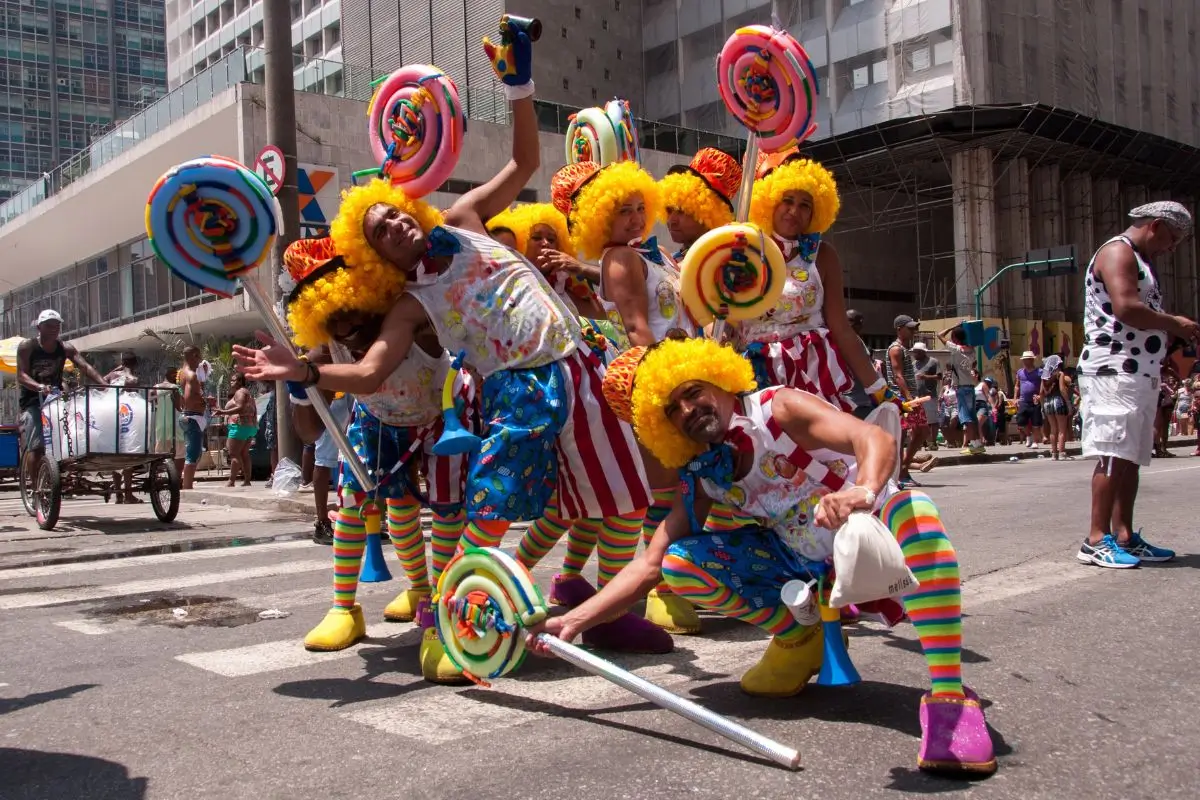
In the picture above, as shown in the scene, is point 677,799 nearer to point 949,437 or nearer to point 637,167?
point 637,167

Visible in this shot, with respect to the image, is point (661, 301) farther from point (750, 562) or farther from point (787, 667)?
point (787, 667)

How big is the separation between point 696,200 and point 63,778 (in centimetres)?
319

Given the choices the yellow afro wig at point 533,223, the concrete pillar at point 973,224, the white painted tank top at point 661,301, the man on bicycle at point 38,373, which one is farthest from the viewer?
the concrete pillar at point 973,224

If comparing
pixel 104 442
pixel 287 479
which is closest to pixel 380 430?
pixel 104 442

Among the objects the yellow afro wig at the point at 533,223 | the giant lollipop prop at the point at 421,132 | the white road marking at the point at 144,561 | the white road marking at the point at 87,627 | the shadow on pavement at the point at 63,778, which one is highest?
A: the giant lollipop prop at the point at 421,132

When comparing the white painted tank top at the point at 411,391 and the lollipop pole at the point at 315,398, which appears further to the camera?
the white painted tank top at the point at 411,391

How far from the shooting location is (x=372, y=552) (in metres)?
4.66

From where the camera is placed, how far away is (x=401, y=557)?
15.7ft

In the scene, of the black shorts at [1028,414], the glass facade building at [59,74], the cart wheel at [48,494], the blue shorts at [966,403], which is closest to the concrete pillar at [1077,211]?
the black shorts at [1028,414]

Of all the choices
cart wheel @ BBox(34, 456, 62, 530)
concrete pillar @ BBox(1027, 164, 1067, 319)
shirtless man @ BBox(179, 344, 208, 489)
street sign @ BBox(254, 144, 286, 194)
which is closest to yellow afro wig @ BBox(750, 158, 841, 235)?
street sign @ BBox(254, 144, 286, 194)

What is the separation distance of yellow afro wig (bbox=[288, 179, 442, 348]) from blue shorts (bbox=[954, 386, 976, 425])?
14.4m

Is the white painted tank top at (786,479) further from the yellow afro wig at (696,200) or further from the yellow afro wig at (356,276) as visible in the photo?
the yellow afro wig at (696,200)

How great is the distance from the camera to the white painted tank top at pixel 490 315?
3.96 metres

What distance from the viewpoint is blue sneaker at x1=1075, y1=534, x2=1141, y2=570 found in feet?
19.0
